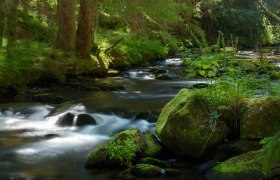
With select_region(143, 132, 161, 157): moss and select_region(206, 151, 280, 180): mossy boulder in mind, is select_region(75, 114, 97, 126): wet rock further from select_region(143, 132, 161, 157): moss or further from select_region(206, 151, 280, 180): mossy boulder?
select_region(206, 151, 280, 180): mossy boulder

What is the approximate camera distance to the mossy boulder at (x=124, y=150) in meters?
5.88

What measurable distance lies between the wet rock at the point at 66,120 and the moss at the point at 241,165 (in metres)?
3.77

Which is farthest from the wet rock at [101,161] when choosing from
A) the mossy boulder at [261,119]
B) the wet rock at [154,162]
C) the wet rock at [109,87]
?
the wet rock at [109,87]

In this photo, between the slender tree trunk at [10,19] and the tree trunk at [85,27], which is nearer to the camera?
the slender tree trunk at [10,19]

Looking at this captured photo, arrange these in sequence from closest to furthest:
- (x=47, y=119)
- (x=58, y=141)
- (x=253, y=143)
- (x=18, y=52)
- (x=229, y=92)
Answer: (x=253, y=143) → (x=229, y=92) → (x=58, y=141) → (x=47, y=119) → (x=18, y=52)

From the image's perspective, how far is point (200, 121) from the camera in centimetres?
628

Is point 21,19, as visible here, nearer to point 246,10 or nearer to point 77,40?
point 77,40

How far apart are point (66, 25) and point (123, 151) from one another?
8458 millimetres

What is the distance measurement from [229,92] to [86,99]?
15.7 feet

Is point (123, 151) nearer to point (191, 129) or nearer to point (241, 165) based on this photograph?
point (191, 129)

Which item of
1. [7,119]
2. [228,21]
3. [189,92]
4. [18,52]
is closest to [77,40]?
[18,52]

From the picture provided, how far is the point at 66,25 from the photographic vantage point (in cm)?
1350

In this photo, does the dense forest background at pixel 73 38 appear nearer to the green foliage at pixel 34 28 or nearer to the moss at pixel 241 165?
the green foliage at pixel 34 28

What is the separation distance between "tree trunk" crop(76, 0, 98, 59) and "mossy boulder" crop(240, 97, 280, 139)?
333 inches
